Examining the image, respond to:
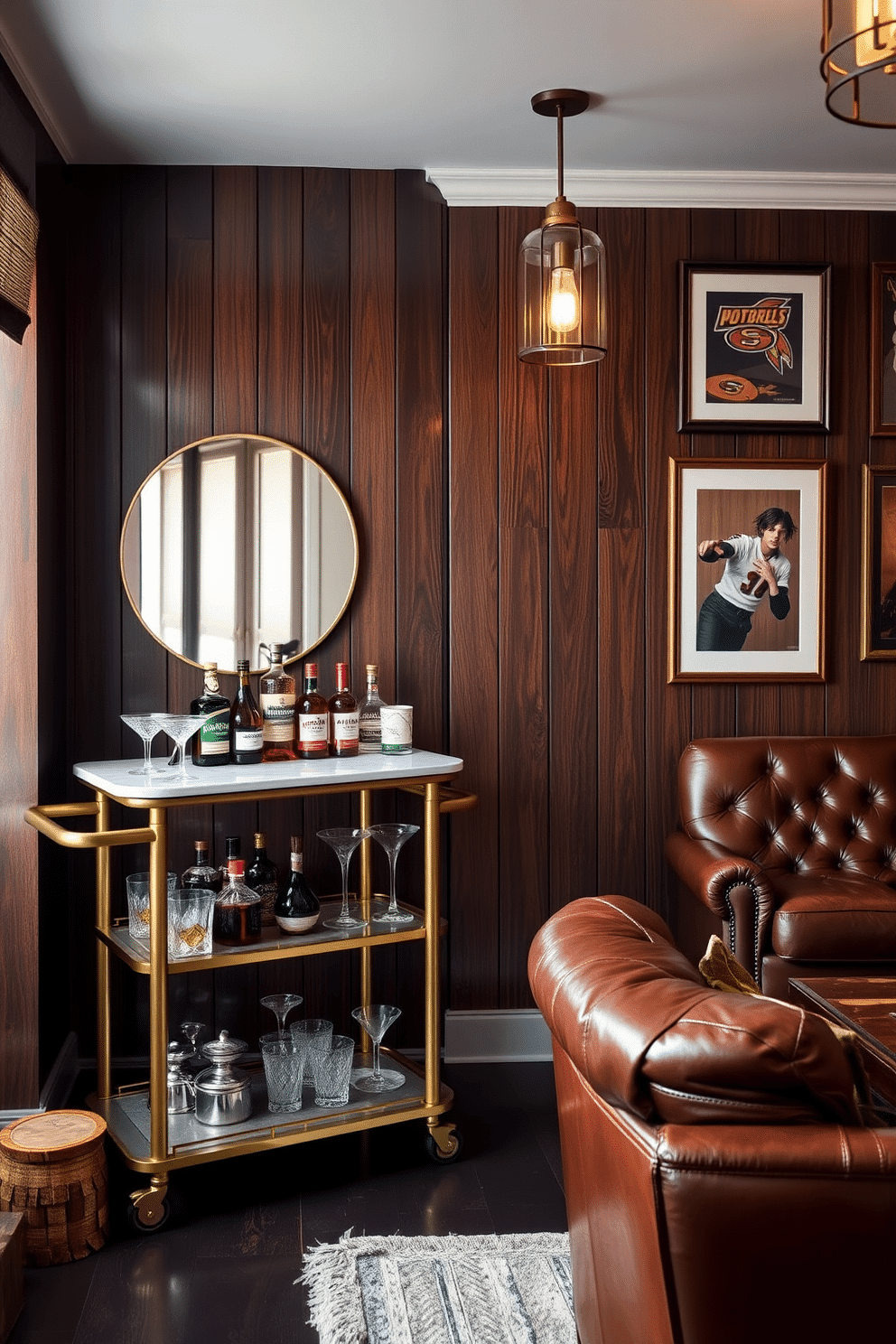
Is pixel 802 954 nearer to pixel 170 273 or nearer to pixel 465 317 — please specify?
pixel 465 317

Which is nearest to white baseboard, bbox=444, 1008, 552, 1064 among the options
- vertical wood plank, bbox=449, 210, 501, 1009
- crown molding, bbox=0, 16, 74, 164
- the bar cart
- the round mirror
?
vertical wood plank, bbox=449, 210, 501, 1009

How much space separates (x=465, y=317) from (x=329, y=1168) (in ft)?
8.10

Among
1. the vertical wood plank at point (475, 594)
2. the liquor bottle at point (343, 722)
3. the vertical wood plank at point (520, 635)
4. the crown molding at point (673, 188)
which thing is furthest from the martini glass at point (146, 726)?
the crown molding at point (673, 188)

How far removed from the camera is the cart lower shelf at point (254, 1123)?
266 cm

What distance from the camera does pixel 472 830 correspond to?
3.62 m

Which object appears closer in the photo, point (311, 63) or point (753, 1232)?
point (753, 1232)

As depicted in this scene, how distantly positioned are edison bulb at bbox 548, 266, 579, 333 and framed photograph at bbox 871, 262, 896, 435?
132 cm

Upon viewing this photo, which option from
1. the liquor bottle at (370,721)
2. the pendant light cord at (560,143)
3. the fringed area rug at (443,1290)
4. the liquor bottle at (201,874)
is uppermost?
the pendant light cord at (560,143)

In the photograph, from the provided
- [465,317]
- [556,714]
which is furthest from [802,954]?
[465,317]

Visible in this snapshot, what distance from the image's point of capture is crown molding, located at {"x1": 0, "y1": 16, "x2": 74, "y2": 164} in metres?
2.70

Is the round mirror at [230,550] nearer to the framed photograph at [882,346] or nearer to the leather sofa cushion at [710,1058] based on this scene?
the framed photograph at [882,346]

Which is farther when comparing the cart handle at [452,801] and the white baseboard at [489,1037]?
the white baseboard at [489,1037]

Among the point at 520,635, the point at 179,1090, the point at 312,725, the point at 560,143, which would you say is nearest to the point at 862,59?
the point at 560,143

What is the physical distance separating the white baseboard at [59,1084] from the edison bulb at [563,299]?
2366mm
